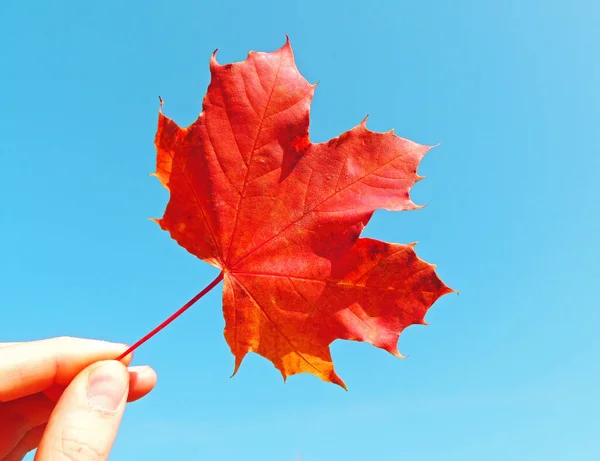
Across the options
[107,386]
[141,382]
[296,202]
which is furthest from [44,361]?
[296,202]

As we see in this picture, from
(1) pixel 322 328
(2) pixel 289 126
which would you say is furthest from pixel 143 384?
(2) pixel 289 126

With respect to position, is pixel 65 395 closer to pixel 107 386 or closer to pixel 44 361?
pixel 107 386

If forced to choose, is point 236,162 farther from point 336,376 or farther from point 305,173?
point 336,376

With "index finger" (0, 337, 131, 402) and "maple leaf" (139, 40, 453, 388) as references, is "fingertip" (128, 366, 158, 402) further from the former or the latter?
"maple leaf" (139, 40, 453, 388)

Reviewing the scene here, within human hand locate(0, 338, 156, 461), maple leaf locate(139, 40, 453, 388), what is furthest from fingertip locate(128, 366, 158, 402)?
maple leaf locate(139, 40, 453, 388)

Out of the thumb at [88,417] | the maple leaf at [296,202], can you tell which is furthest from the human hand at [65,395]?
the maple leaf at [296,202]

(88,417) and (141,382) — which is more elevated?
(141,382)
